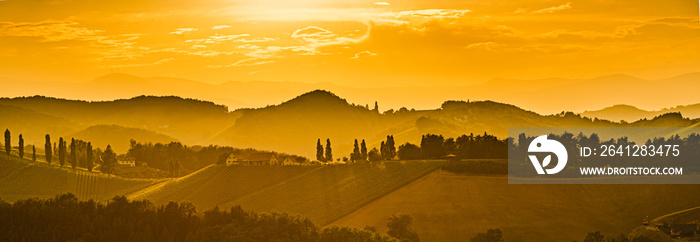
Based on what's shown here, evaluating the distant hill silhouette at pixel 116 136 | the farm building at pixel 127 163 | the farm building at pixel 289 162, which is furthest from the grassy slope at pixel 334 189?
the distant hill silhouette at pixel 116 136

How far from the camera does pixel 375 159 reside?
79500 millimetres

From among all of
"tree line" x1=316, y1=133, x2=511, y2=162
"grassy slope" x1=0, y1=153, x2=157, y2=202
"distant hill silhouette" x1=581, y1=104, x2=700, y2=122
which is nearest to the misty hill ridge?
"distant hill silhouette" x1=581, y1=104, x2=700, y2=122

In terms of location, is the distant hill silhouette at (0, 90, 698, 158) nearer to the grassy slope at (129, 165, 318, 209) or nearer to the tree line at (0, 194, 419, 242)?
the grassy slope at (129, 165, 318, 209)

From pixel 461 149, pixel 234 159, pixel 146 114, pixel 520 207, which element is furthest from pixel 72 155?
pixel 146 114

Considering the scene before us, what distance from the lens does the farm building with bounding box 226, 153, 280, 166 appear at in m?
88.2

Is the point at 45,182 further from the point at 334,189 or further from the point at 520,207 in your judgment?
the point at 520,207

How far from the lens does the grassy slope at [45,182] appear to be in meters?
83.3

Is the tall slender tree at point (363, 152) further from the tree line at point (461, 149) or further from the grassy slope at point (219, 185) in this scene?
the grassy slope at point (219, 185)

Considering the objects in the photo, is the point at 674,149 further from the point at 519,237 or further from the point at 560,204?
the point at 519,237

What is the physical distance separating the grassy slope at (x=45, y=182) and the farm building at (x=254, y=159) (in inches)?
339

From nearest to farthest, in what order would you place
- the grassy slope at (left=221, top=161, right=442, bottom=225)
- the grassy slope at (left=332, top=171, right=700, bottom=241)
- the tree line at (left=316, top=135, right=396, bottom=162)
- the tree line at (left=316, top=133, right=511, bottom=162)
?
the grassy slope at (left=332, top=171, right=700, bottom=241)
the grassy slope at (left=221, top=161, right=442, bottom=225)
the tree line at (left=316, top=133, right=511, bottom=162)
the tree line at (left=316, top=135, right=396, bottom=162)

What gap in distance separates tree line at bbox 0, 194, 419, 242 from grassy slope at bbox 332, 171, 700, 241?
3.55 m

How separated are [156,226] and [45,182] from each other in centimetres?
3125

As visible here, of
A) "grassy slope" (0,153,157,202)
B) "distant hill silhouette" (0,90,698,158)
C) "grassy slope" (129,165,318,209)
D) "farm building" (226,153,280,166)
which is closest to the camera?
"grassy slope" (129,165,318,209)
